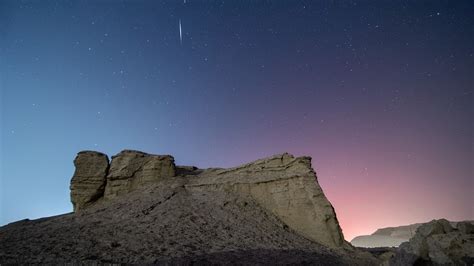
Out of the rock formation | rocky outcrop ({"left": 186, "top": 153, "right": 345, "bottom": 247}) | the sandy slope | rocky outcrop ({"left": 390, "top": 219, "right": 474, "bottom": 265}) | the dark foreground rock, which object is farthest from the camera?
the rock formation

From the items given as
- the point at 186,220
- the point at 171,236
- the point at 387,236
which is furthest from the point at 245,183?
the point at 387,236

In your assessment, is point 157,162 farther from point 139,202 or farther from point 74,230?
point 74,230

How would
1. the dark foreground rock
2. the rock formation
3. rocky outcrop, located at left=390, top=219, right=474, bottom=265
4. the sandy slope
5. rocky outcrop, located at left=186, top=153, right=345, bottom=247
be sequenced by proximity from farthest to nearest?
the rock formation
rocky outcrop, located at left=186, top=153, right=345, bottom=247
the dark foreground rock
the sandy slope
rocky outcrop, located at left=390, top=219, right=474, bottom=265

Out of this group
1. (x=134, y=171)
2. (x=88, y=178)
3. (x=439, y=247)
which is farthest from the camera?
(x=134, y=171)

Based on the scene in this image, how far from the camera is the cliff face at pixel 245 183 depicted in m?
23.4

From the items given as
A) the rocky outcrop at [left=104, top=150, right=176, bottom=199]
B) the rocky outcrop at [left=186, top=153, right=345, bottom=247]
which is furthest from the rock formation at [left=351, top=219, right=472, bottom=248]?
the rocky outcrop at [left=104, top=150, right=176, bottom=199]

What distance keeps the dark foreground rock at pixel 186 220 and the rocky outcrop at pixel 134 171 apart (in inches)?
3.7

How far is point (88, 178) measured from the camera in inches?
1167

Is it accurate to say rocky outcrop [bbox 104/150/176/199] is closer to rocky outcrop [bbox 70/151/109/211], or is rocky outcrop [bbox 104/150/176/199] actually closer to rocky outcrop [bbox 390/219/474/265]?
rocky outcrop [bbox 70/151/109/211]

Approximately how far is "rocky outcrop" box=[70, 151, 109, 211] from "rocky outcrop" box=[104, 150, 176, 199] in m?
0.73

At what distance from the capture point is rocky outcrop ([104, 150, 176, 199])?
96.1 feet

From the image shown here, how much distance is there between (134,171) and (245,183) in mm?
11043

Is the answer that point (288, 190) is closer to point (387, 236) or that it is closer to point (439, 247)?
point (439, 247)

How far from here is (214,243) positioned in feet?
59.7
